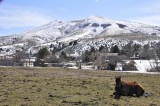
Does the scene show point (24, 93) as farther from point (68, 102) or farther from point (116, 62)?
point (116, 62)

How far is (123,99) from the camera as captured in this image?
81.1 feet

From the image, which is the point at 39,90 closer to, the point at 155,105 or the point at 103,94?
the point at 103,94

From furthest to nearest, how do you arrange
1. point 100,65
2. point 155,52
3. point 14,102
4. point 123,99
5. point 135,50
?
point 135,50
point 155,52
point 100,65
point 123,99
point 14,102

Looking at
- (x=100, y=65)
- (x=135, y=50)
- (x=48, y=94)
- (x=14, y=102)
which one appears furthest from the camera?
(x=135, y=50)

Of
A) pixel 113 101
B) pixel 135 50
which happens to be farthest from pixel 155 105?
pixel 135 50

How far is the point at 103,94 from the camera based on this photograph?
27.4 metres

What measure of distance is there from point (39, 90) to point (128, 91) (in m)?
7.40

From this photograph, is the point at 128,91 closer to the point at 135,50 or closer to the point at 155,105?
the point at 155,105

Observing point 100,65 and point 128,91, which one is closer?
point 128,91

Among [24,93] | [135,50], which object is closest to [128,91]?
[24,93]

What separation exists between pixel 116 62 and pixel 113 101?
97.4 metres

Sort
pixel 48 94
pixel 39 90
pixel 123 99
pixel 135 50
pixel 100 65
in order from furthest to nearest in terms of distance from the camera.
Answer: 1. pixel 135 50
2. pixel 100 65
3. pixel 39 90
4. pixel 48 94
5. pixel 123 99

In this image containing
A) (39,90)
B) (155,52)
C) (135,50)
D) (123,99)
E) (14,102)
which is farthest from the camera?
(135,50)

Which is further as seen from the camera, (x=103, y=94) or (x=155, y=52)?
Result: (x=155, y=52)
